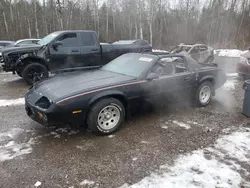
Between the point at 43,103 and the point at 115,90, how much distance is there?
1250mm

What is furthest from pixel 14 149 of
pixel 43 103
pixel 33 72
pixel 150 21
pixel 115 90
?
pixel 150 21

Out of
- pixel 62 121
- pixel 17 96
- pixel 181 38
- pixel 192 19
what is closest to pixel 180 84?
pixel 62 121

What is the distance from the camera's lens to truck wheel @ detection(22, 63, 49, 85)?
735 cm

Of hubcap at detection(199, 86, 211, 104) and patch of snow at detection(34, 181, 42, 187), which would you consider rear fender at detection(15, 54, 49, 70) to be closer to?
hubcap at detection(199, 86, 211, 104)

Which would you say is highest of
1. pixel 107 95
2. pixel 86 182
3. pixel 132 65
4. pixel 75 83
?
pixel 132 65

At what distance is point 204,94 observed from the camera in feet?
17.8

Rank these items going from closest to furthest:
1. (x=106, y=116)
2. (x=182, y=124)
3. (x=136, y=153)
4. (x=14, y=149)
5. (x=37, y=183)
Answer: (x=37, y=183) < (x=136, y=153) < (x=14, y=149) < (x=106, y=116) < (x=182, y=124)

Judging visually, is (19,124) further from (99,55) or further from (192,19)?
(192,19)

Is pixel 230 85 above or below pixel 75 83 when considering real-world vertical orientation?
below

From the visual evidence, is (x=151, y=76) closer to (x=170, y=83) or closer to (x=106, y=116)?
(x=170, y=83)

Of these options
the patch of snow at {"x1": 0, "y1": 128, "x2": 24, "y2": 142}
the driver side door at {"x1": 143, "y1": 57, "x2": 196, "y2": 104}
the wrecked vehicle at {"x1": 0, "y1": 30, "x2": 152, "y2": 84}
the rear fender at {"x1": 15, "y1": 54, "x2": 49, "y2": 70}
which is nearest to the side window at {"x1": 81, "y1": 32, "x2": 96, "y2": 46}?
the wrecked vehicle at {"x1": 0, "y1": 30, "x2": 152, "y2": 84}

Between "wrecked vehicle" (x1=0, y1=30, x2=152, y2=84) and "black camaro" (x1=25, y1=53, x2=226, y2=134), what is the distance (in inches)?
120

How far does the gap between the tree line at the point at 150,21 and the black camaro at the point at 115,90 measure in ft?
69.7

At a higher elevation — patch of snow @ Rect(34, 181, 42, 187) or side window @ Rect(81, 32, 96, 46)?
side window @ Rect(81, 32, 96, 46)
